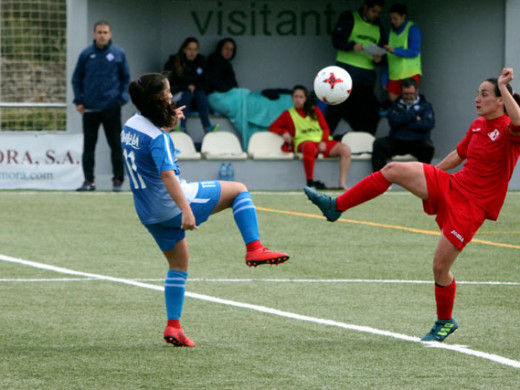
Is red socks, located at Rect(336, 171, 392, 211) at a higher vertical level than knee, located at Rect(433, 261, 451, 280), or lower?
higher

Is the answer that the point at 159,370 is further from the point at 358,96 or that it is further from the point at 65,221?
the point at 358,96

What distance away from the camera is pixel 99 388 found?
4.89 metres

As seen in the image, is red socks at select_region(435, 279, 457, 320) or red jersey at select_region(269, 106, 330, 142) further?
red jersey at select_region(269, 106, 330, 142)

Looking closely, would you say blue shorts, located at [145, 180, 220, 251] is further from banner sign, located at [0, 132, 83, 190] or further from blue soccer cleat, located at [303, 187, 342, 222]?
banner sign, located at [0, 132, 83, 190]

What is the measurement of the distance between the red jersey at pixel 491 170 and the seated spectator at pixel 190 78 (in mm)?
11919

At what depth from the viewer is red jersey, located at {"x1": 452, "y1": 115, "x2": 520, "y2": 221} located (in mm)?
6145

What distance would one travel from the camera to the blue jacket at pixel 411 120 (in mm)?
16703

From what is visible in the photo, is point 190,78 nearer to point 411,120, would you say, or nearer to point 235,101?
point 235,101

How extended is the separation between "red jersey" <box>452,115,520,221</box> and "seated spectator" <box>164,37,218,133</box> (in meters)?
11.9

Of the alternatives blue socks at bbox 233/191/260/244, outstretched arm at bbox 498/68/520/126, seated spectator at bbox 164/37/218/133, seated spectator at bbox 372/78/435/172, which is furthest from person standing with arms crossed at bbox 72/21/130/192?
outstretched arm at bbox 498/68/520/126

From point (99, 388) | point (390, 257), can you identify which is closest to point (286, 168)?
point (390, 257)

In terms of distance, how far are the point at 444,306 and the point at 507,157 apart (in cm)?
91

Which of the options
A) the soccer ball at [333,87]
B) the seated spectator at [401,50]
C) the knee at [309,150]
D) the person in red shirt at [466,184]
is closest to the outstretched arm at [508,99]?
the person in red shirt at [466,184]

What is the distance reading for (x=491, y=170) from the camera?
6.17 m
